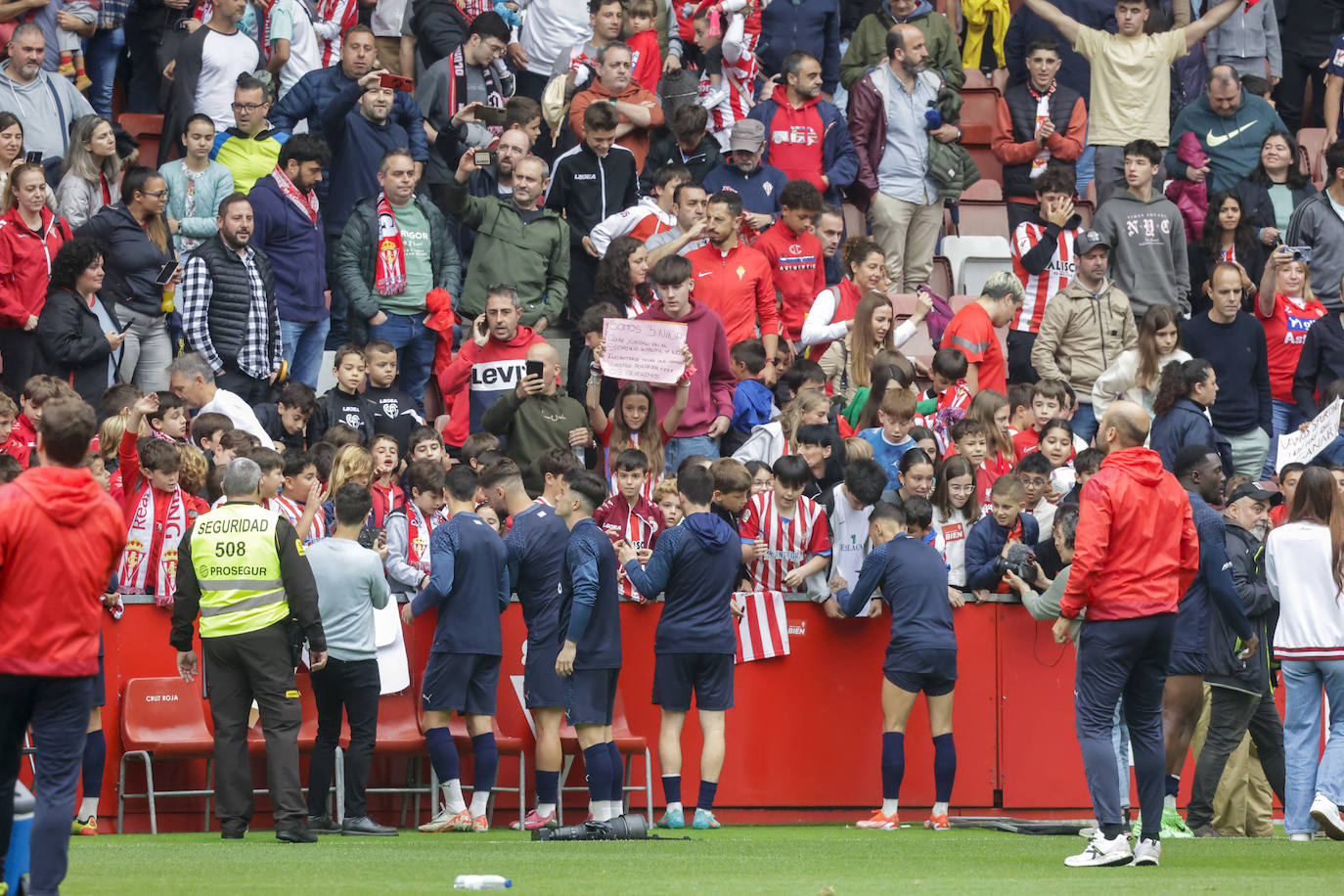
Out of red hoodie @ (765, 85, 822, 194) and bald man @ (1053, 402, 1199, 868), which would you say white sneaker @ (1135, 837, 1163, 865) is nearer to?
bald man @ (1053, 402, 1199, 868)

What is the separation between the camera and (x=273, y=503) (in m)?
11.6

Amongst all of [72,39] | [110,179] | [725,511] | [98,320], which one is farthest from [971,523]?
[72,39]

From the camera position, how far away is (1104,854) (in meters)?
8.77

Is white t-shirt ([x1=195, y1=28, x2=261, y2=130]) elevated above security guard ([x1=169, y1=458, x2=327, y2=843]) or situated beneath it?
elevated above

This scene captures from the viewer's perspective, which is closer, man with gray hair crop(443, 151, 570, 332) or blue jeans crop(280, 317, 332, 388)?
blue jeans crop(280, 317, 332, 388)

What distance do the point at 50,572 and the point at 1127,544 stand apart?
194 inches

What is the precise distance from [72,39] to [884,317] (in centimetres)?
786

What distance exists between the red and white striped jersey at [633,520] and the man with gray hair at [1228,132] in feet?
26.4

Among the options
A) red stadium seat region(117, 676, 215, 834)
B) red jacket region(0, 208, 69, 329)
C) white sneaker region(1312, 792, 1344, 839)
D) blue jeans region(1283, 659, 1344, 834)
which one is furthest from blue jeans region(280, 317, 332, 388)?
white sneaker region(1312, 792, 1344, 839)

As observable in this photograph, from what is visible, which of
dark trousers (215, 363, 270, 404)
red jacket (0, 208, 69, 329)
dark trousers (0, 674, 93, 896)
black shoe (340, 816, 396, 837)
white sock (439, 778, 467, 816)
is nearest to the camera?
dark trousers (0, 674, 93, 896)

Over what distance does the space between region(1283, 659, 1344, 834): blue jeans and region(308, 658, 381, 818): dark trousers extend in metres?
5.23

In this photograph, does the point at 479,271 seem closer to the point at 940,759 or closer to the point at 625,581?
the point at 625,581

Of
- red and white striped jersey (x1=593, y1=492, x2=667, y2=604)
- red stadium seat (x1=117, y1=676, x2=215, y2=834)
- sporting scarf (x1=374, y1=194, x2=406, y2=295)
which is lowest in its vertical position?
red stadium seat (x1=117, y1=676, x2=215, y2=834)

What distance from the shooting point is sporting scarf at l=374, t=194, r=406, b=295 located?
48.5 feet
